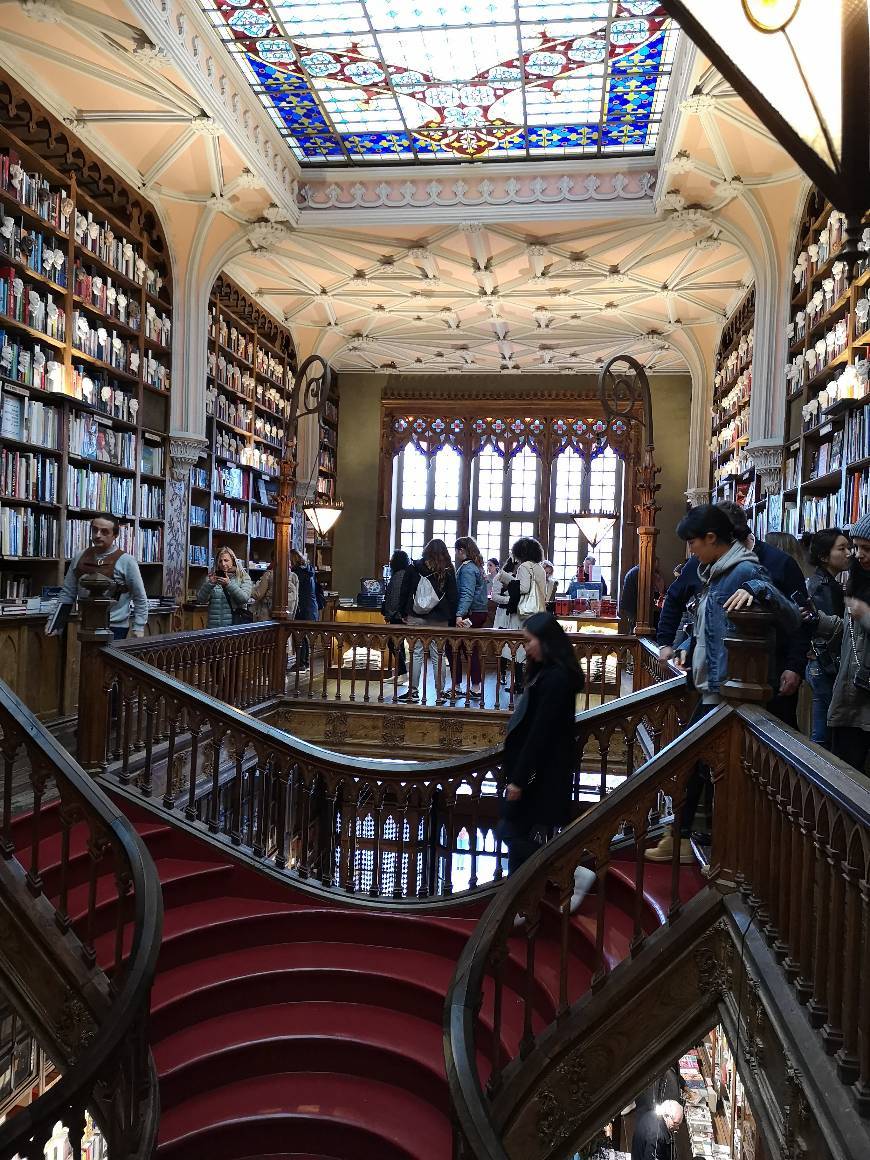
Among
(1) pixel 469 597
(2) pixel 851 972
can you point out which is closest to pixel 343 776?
(2) pixel 851 972

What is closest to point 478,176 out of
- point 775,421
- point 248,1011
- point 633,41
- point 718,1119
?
point 633,41

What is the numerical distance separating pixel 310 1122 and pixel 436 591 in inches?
185

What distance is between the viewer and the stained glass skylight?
6164 millimetres

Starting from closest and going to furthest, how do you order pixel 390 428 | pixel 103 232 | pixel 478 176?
1. pixel 103 232
2. pixel 478 176
3. pixel 390 428

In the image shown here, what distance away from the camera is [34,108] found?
6469 millimetres

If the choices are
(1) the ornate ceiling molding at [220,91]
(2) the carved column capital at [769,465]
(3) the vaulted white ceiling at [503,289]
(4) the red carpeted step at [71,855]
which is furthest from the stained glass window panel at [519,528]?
(4) the red carpeted step at [71,855]

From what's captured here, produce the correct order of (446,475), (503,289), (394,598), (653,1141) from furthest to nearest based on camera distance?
(446,475), (503,289), (394,598), (653,1141)

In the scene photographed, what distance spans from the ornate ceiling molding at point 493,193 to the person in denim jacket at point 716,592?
5.97m

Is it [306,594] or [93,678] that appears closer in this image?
[93,678]

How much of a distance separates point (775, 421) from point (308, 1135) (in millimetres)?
6773

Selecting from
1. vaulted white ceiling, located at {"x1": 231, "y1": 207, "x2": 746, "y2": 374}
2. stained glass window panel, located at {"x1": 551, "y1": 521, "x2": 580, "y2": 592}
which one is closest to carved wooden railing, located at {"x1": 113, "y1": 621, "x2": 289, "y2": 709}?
vaulted white ceiling, located at {"x1": 231, "y1": 207, "x2": 746, "y2": 374}

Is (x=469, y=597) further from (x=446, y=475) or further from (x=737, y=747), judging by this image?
(x=446, y=475)

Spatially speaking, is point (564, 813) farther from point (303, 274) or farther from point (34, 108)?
point (303, 274)

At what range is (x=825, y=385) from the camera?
23.2 ft
